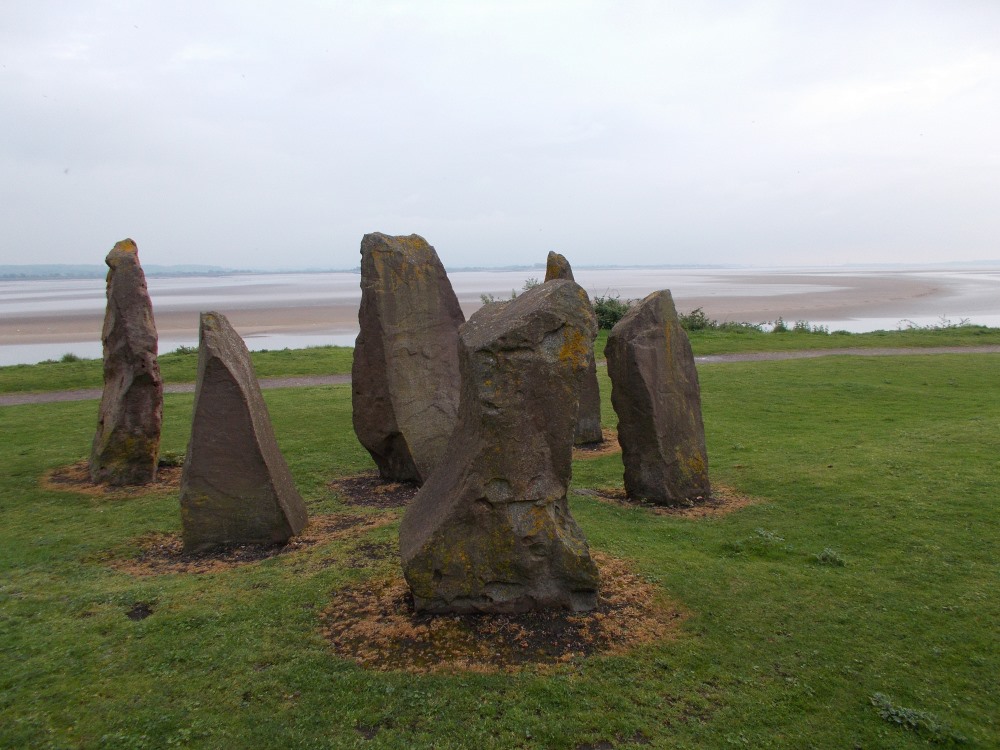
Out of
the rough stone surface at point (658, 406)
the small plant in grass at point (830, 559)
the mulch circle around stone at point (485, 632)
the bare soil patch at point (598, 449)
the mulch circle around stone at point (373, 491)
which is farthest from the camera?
the bare soil patch at point (598, 449)

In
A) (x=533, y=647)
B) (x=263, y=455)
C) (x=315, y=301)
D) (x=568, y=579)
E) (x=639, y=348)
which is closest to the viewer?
(x=533, y=647)

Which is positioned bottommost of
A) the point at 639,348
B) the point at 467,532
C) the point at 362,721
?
the point at 362,721

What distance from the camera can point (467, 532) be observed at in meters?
5.77

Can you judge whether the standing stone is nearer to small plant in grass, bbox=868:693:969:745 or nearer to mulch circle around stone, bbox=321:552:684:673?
mulch circle around stone, bbox=321:552:684:673

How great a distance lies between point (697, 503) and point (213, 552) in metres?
5.72

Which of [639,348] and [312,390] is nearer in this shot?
[639,348]

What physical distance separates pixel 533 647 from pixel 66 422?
13.0 metres

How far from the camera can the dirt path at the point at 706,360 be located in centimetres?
1806

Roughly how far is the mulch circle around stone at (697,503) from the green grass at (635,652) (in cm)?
24

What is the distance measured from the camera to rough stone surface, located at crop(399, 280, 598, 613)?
566cm

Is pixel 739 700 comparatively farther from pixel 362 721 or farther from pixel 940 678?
pixel 362 721

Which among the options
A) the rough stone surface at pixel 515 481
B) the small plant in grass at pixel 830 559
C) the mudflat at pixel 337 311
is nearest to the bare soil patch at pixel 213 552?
the rough stone surface at pixel 515 481

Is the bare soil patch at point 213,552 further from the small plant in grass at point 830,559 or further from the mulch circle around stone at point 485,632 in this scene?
the small plant in grass at point 830,559

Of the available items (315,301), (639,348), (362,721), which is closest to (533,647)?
(362,721)
